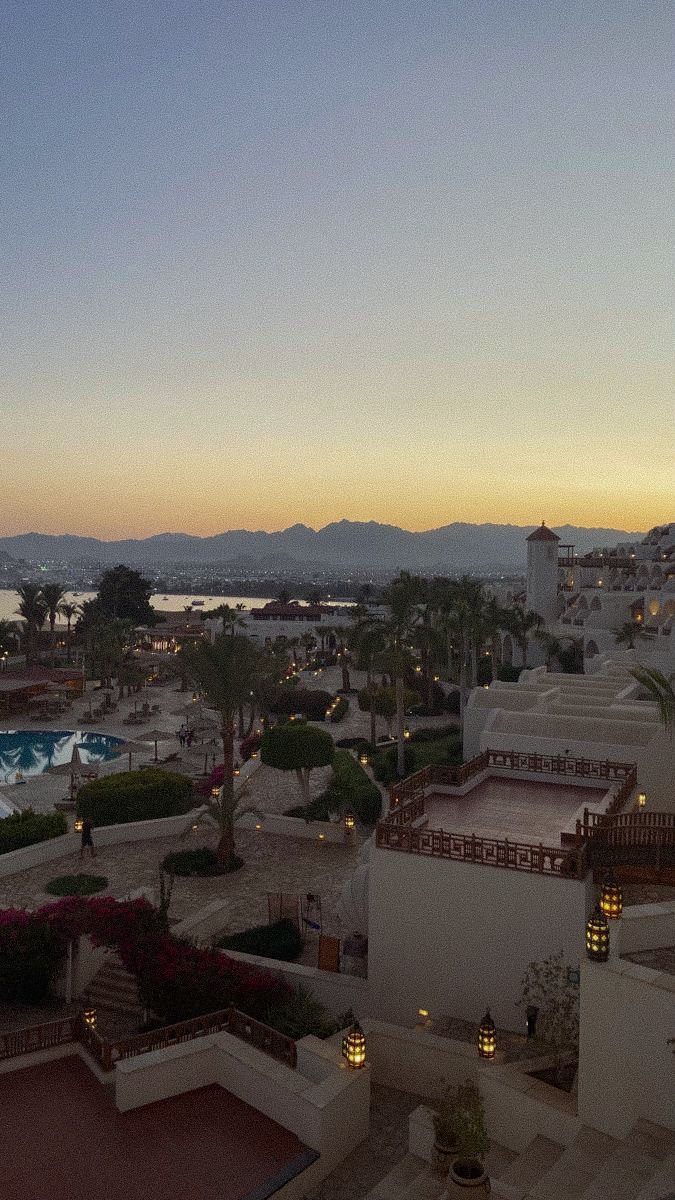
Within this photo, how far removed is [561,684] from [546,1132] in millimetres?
18903

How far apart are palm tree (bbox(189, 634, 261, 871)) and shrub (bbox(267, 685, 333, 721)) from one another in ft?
73.5

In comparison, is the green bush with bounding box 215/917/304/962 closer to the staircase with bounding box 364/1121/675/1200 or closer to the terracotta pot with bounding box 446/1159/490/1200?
the staircase with bounding box 364/1121/675/1200

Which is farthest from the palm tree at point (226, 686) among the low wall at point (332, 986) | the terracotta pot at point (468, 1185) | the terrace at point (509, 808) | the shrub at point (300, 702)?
the shrub at point (300, 702)

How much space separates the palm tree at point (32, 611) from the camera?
5950cm

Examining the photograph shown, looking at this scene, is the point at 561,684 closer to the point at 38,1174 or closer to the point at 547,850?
the point at 547,850

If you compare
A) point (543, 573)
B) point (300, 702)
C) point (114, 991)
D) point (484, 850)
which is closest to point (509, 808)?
point (484, 850)

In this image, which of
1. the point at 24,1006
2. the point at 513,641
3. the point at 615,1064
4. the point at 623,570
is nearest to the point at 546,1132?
the point at 615,1064

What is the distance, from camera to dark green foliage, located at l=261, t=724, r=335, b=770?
967 inches

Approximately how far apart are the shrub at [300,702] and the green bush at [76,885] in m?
24.2

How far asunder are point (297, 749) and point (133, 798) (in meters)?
4.97

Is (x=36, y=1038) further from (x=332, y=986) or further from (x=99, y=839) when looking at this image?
(x=99, y=839)

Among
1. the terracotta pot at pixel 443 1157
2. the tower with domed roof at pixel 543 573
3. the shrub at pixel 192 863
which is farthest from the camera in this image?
the tower with domed roof at pixel 543 573

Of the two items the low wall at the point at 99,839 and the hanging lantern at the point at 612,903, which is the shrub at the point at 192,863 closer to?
the low wall at the point at 99,839

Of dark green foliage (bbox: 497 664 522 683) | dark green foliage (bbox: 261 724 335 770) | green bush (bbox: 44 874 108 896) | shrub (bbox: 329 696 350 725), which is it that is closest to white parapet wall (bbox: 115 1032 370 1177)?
green bush (bbox: 44 874 108 896)
